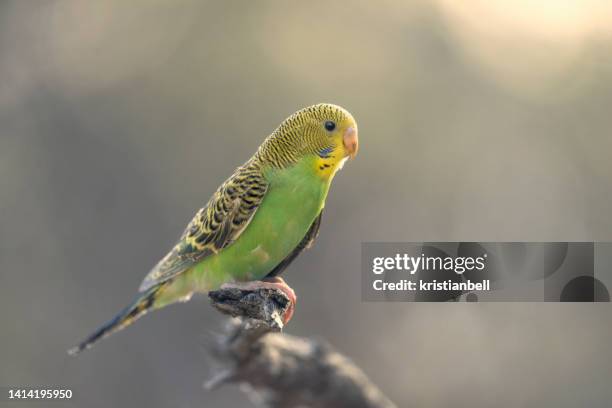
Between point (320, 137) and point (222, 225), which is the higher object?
point (320, 137)

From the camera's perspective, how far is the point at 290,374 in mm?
1554

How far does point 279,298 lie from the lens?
8.25ft

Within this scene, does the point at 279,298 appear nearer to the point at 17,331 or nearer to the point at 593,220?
Answer: the point at 17,331

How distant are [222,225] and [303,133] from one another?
486 millimetres

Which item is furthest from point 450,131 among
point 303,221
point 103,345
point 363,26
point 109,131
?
point 303,221

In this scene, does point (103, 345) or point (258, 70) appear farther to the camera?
point (258, 70)

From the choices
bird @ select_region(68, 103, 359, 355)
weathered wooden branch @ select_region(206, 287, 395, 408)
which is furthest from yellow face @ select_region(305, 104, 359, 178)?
weathered wooden branch @ select_region(206, 287, 395, 408)

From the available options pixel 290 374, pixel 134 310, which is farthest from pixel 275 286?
pixel 290 374

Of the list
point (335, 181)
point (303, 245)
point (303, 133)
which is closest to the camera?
point (303, 133)

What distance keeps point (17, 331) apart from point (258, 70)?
440 centimetres

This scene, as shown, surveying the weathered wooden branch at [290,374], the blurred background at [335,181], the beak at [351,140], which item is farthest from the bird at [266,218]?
the blurred background at [335,181]

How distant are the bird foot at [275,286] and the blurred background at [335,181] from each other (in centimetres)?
402

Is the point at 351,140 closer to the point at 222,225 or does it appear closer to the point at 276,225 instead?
the point at 276,225

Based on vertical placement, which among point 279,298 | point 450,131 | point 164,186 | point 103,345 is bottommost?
point 279,298
